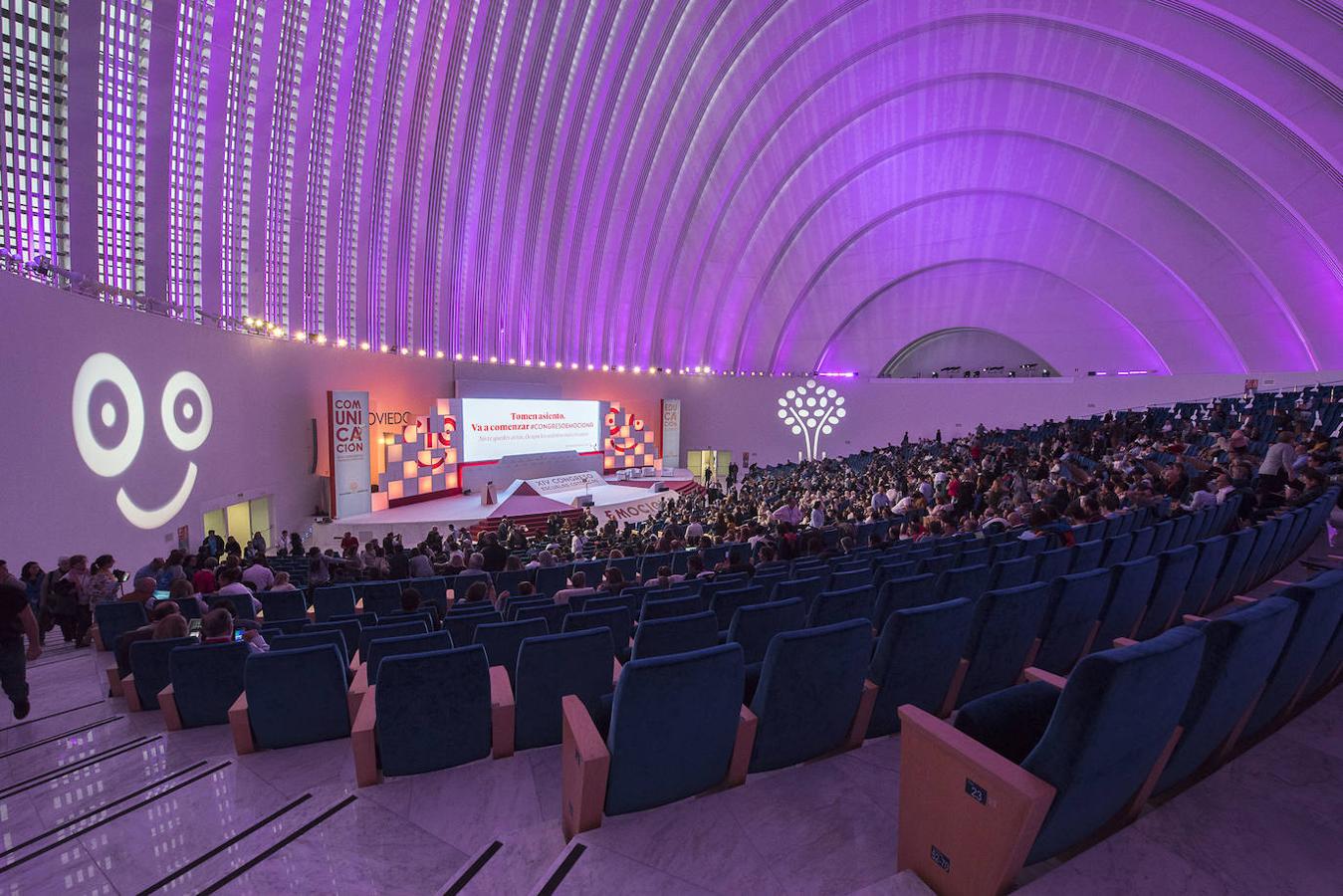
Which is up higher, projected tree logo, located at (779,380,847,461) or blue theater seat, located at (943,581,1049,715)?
projected tree logo, located at (779,380,847,461)

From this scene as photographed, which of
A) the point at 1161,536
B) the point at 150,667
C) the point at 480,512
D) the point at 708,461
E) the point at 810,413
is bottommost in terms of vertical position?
the point at 480,512

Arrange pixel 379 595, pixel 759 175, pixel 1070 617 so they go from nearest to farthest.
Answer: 1. pixel 1070 617
2. pixel 379 595
3. pixel 759 175

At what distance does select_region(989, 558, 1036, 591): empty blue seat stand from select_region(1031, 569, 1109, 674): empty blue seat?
0.65 metres

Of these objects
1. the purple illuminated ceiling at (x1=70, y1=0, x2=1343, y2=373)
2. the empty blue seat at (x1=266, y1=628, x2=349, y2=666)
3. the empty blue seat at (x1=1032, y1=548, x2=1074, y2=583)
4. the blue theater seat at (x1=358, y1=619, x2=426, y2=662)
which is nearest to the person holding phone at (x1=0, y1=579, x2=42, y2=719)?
the empty blue seat at (x1=266, y1=628, x2=349, y2=666)

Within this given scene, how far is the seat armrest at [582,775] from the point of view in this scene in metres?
1.91

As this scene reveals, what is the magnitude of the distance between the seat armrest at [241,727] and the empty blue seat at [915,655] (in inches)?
127

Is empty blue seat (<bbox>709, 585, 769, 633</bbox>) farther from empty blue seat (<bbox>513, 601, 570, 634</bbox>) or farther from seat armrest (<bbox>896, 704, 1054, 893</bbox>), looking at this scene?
seat armrest (<bbox>896, 704, 1054, 893</bbox>)

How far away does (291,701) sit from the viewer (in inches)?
128

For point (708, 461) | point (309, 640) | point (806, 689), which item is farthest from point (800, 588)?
point (708, 461)

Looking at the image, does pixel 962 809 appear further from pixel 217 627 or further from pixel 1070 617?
pixel 217 627

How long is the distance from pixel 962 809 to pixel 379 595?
6847mm

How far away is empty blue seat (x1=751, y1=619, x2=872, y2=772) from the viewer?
222 centimetres

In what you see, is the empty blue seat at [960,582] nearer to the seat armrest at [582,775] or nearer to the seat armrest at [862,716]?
the seat armrest at [862,716]

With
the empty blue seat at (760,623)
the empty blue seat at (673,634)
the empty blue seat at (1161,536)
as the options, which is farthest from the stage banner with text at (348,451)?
the empty blue seat at (1161,536)
